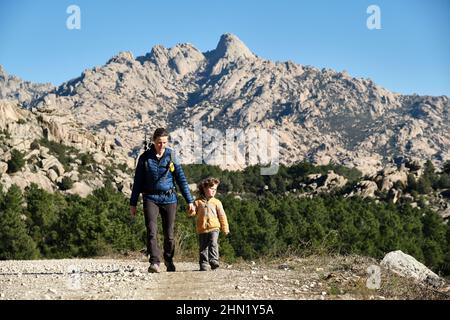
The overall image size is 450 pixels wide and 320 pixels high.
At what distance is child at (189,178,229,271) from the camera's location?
9.13 metres

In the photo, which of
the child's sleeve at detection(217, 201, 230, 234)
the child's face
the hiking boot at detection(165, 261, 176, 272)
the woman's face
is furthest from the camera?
the child's face

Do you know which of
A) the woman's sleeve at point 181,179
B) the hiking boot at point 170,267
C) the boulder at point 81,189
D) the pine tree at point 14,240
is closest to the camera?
the woman's sleeve at point 181,179

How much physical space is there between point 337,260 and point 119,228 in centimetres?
2459

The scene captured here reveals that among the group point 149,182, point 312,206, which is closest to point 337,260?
point 149,182

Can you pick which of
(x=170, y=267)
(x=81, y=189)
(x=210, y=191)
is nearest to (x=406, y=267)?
(x=210, y=191)

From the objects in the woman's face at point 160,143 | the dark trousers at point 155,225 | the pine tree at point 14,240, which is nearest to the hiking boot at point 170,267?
the dark trousers at point 155,225

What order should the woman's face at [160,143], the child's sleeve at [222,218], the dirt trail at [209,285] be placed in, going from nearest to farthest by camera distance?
the dirt trail at [209,285] < the woman's face at [160,143] < the child's sleeve at [222,218]

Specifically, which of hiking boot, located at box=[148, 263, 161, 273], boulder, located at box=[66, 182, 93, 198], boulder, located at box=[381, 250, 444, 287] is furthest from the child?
boulder, located at box=[66, 182, 93, 198]

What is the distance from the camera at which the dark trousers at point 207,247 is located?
9.12m

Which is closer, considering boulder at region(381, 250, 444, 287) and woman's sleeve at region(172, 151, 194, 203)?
woman's sleeve at region(172, 151, 194, 203)

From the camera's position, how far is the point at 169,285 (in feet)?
23.4

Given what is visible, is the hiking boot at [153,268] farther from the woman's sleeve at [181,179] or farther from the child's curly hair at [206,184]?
the child's curly hair at [206,184]

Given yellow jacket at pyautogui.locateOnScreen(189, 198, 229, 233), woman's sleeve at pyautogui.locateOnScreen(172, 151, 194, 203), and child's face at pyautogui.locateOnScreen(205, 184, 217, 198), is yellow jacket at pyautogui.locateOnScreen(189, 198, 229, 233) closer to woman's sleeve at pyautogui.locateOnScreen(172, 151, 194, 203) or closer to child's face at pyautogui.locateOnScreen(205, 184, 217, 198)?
child's face at pyautogui.locateOnScreen(205, 184, 217, 198)
